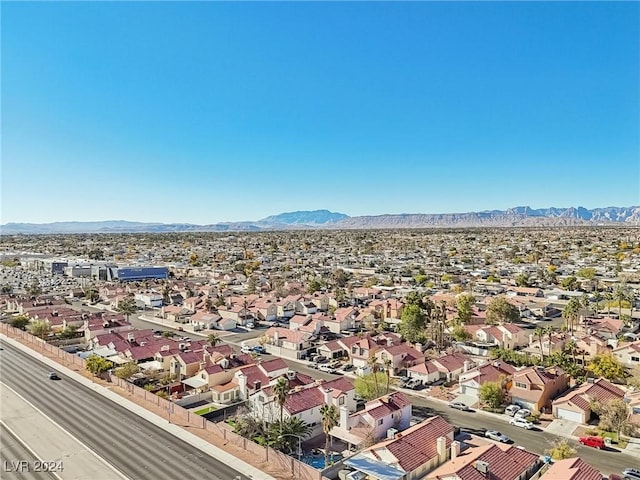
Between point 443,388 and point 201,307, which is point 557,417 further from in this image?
point 201,307

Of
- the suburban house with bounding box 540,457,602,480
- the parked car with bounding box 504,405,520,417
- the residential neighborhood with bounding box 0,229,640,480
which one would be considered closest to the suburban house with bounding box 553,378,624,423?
the residential neighborhood with bounding box 0,229,640,480

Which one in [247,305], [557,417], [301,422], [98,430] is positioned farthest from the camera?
[247,305]

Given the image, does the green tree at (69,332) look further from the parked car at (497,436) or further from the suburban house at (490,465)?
the parked car at (497,436)

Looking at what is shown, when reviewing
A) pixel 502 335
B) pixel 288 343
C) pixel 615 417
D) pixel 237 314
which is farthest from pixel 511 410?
pixel 237 314

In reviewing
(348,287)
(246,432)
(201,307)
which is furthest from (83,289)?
(246,432)

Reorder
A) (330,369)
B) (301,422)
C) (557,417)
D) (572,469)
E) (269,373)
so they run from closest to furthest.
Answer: (572,469) → (301,422) → (557,417) → (269,373) → (330,369)

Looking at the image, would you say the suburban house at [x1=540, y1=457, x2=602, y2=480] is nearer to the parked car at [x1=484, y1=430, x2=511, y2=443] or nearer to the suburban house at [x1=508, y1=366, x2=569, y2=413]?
the parked car at [x1=484, y1=430, x2=511, y2=443]
